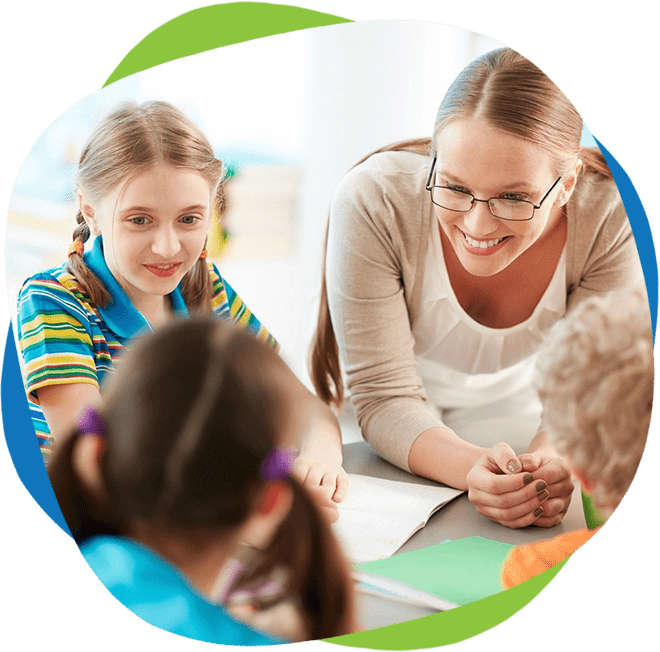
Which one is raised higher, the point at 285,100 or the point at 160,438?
the point at 285,100

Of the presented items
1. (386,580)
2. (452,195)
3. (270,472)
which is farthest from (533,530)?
(452,195)

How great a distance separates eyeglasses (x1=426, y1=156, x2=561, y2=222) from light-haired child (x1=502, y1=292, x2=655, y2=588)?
8.1 inches

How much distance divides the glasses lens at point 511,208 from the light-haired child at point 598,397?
0.20 m

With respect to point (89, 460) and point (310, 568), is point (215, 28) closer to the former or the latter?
point (89, 460)

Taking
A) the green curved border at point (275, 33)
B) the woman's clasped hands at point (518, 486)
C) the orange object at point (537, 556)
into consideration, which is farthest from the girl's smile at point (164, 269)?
the orange object at point (537, 556)

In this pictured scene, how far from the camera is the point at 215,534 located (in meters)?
1.67

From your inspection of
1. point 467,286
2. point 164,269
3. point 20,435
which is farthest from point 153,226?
point 20,435

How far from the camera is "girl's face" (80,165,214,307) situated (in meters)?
1.68

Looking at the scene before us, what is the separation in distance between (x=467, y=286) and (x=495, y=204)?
0.53 feet

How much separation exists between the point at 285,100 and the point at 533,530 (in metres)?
0.89

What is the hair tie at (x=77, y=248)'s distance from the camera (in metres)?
1.76

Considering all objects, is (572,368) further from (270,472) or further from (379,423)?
(270,472)

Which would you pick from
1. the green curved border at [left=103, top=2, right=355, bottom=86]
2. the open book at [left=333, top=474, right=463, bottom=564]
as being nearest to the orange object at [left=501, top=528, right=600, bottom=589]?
the open book at [left=333, top=474, right=463, bottom=564]

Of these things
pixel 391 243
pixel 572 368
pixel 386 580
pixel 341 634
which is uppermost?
pixel 391 243
